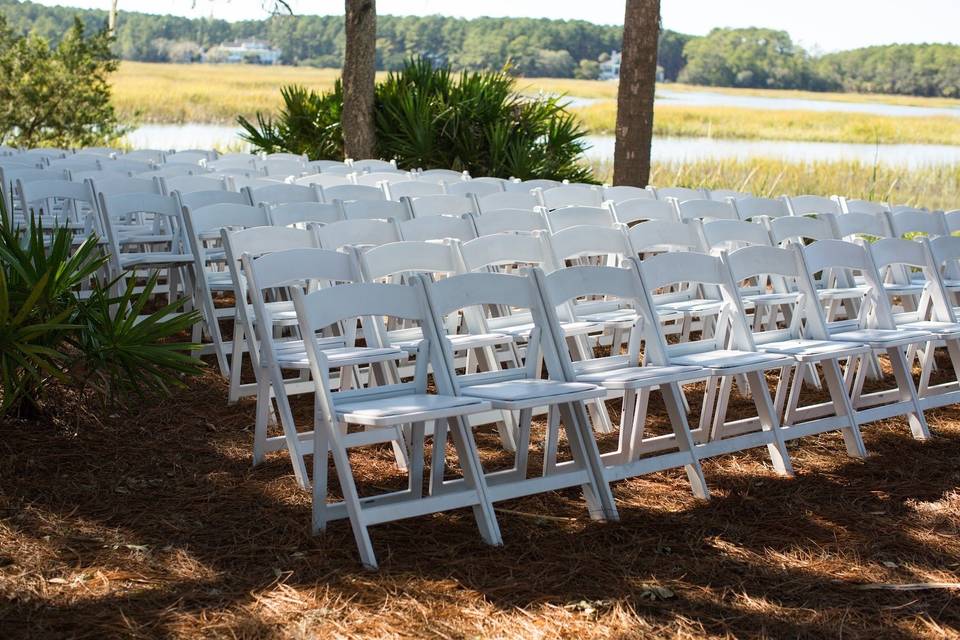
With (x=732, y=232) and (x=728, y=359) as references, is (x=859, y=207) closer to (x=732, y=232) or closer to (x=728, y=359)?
(x=732, y=232)

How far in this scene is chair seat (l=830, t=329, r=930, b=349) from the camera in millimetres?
5246

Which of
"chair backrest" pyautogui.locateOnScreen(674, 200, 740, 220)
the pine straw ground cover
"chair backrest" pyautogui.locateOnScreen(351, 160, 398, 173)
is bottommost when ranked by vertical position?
the pine straw ground cover

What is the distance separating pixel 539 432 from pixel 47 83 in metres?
18.3

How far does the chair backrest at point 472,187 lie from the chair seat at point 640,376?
12.4 feet

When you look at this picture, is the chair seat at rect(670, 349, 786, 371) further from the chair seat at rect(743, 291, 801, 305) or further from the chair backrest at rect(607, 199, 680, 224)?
the chair backrest at rect(607, 199, 680, 224)

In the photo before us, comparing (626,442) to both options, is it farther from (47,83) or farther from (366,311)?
(47,83)

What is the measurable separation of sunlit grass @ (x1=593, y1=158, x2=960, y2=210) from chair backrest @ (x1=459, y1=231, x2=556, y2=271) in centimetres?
1020

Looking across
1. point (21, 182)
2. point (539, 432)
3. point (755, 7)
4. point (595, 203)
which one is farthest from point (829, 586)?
point (755, 7)

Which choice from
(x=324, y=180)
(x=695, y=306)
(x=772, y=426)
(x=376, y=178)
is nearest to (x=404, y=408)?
(x=772, y=426)

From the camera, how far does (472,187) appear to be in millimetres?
8406

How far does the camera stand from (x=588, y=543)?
396cm

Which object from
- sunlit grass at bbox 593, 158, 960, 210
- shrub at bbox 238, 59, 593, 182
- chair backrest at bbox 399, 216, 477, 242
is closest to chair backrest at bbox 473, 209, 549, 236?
chair backrest at bbox 399, 216, 477, 242

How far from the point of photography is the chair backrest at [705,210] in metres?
7.16

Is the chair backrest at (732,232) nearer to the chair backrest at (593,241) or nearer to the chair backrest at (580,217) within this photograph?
the chair backrest at (593,241)
